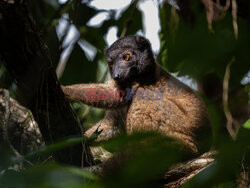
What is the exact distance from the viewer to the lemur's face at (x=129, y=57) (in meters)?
5.39

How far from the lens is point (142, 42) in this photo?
5785mm

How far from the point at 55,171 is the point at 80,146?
2.86 metres

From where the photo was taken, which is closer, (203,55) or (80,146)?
(203,55)

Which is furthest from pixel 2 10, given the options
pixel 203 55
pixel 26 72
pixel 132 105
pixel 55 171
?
pixel 132 105

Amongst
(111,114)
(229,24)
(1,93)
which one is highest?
(229,24)

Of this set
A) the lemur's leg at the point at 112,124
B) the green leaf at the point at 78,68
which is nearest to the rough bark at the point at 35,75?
the green leaf at the point at 78,68

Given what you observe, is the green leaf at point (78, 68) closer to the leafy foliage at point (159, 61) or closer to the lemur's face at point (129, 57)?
the leafy foliage at point (159, 61)

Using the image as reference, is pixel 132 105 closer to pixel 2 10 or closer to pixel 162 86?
pixel 162 86

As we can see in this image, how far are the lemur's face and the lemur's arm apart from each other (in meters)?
0.29

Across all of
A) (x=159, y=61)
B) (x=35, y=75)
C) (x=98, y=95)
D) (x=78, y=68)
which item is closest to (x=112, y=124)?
(x=98, y=95)

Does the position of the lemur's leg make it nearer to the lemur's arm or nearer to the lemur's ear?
the lemur's arm

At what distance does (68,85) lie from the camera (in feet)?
18.4

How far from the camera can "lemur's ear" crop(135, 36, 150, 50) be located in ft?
18.8

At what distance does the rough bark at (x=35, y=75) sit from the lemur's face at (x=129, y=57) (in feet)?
6.23
